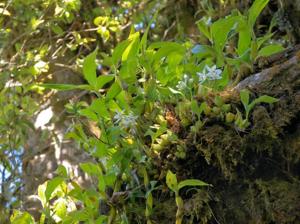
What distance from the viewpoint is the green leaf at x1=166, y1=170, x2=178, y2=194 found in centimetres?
89

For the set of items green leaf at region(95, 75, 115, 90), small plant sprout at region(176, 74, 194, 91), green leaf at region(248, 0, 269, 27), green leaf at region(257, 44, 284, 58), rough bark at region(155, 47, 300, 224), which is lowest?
rough bark at region(155, 47, 300, 224)

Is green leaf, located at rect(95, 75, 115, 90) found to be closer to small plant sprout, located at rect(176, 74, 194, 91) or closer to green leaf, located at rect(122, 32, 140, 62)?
green leaf, located at rect(122, 32, 140, 62)

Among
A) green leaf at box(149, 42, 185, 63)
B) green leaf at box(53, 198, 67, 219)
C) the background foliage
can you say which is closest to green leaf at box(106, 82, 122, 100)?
the background foliage

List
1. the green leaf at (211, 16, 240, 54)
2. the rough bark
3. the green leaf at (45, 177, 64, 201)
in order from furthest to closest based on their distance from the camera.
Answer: the green leaf at (45, 177, 64, 201) < the green leaf at (211, 16, 240, 54) < the rough bark

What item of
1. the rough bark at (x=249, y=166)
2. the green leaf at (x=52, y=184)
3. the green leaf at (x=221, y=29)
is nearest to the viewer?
the rough bark at (x=249, y=166)

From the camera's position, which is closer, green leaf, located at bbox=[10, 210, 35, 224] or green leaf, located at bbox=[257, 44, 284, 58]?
green leaf, located at bbox=[257, 44, 284, 58]

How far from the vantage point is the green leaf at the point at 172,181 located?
34.9 inches

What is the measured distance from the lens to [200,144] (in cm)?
95

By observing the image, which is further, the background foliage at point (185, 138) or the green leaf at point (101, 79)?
the green leaf at point (101, 79)

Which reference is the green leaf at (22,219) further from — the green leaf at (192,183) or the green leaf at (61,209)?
the green leaf at (192,183)

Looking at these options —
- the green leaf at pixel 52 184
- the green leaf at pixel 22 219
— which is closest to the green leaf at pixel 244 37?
the green leaf at pixel 52 184

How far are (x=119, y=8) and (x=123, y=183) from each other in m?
1.82

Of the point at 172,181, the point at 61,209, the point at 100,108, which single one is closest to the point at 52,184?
the point at 61,209

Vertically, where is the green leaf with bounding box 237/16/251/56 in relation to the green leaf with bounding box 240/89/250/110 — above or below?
above
